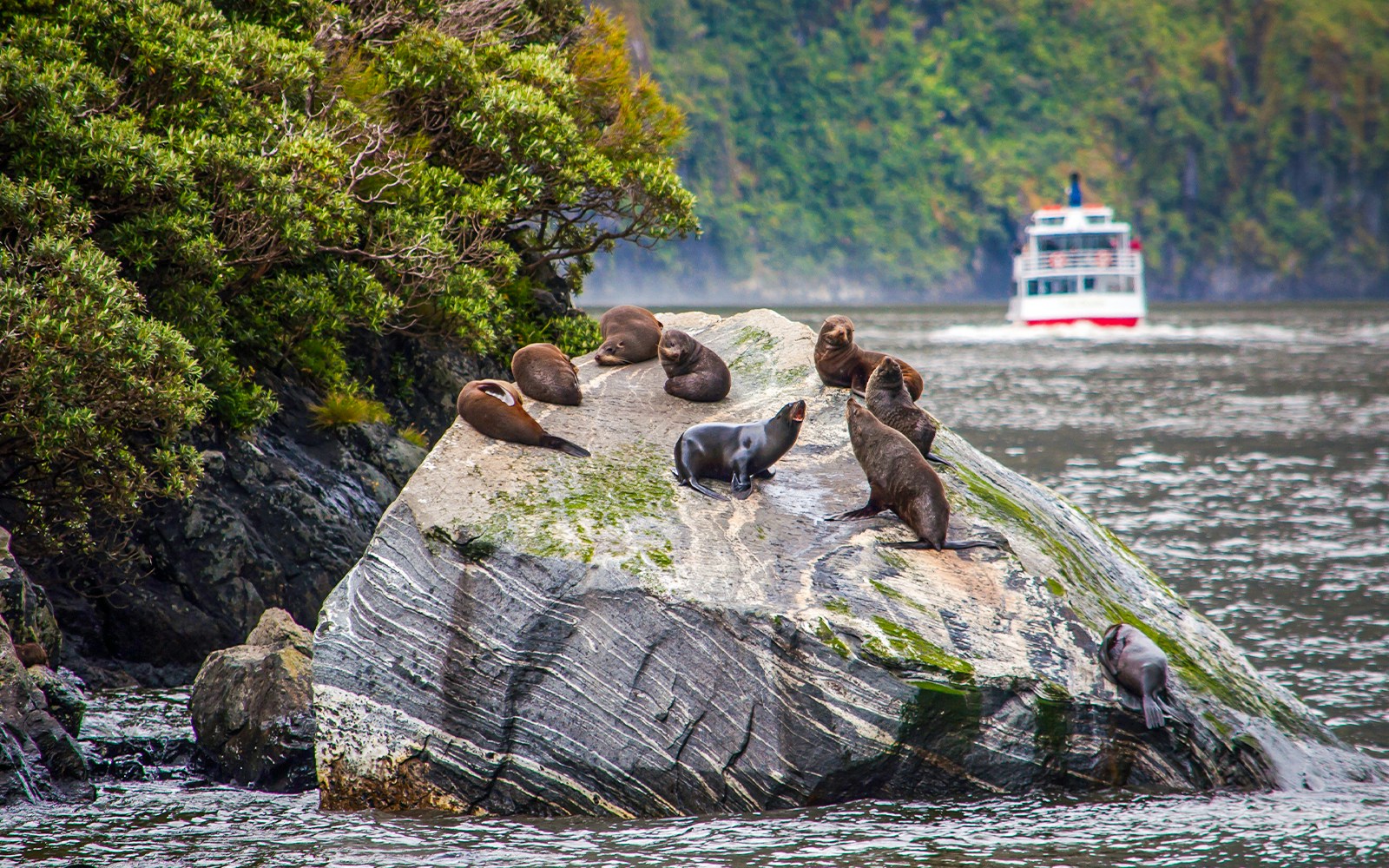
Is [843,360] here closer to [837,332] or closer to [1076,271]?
[837,332]

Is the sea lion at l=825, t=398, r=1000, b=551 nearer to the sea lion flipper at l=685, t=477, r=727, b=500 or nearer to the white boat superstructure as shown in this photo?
the sea lion flipper at l=685, t=477, r=727, b=500

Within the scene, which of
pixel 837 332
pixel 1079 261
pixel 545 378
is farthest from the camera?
pixel 1079 261

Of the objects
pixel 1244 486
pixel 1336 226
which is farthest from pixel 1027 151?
pixel 1244 486

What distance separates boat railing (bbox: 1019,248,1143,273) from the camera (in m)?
69.9

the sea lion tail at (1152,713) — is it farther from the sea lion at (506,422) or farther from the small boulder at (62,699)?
the small boulder at (62,699)

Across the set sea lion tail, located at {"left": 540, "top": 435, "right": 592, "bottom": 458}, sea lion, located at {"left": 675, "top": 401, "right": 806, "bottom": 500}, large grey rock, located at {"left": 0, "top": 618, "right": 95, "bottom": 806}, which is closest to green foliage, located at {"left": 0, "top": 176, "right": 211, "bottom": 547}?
large grey rock, located at {"left": 0, "top": 618, "right": 95, "bottom": 806}

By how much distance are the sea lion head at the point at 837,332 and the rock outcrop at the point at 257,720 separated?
5.13 m

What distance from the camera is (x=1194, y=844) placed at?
7977mm

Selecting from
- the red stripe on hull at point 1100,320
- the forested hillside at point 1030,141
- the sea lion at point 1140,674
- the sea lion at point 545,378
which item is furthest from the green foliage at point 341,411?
the forested hillside at point 1030,141

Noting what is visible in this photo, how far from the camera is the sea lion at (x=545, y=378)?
11.2m

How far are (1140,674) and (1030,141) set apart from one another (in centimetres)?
17446

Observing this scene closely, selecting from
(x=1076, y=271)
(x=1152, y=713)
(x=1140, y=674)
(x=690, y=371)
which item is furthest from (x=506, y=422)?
(x=1076, y=271)

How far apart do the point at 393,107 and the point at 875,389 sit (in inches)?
342

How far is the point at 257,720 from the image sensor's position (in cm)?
955
